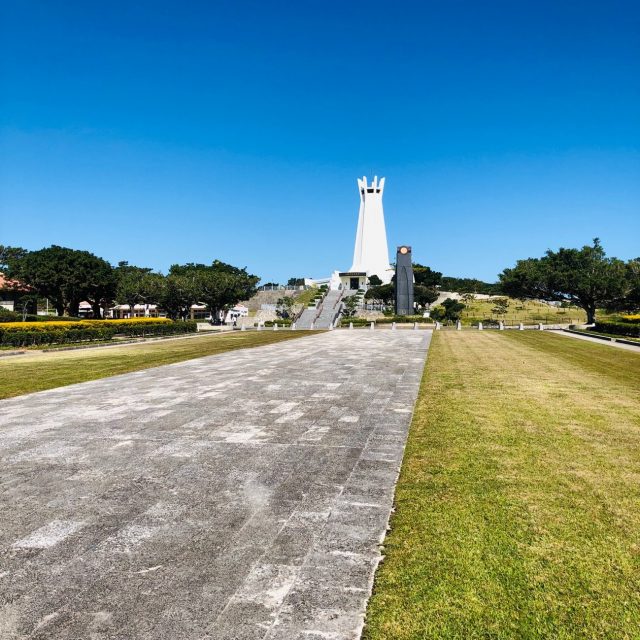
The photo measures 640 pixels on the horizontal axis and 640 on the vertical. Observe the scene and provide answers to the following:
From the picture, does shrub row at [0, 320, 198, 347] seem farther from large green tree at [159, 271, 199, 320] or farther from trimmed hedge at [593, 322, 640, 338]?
trimmed hedge at [593, 322, 640, 338]

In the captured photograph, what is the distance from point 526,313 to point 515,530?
86.7 metres

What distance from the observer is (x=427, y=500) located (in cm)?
482

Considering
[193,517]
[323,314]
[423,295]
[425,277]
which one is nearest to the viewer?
[193,517]

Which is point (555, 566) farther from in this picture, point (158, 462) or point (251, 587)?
point (158, 462)

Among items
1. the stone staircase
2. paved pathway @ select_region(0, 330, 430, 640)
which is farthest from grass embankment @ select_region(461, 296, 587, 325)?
paved pathway @ select_region(0, 330, 430, 640)

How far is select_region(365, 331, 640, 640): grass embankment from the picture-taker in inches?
118

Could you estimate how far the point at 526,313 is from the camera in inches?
3312

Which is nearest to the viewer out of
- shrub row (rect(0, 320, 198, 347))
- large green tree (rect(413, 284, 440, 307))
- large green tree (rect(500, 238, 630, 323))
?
shrub row (rect(0, 320, 198, 347))

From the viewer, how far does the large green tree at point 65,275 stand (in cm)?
6122

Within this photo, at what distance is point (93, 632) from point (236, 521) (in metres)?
1.61

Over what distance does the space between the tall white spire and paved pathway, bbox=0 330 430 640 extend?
95618 mm

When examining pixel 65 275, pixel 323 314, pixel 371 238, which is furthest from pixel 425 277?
pixel 65 275

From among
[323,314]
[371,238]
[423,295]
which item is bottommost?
[323,314]

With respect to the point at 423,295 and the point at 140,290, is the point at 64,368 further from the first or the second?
the point at 423,295
